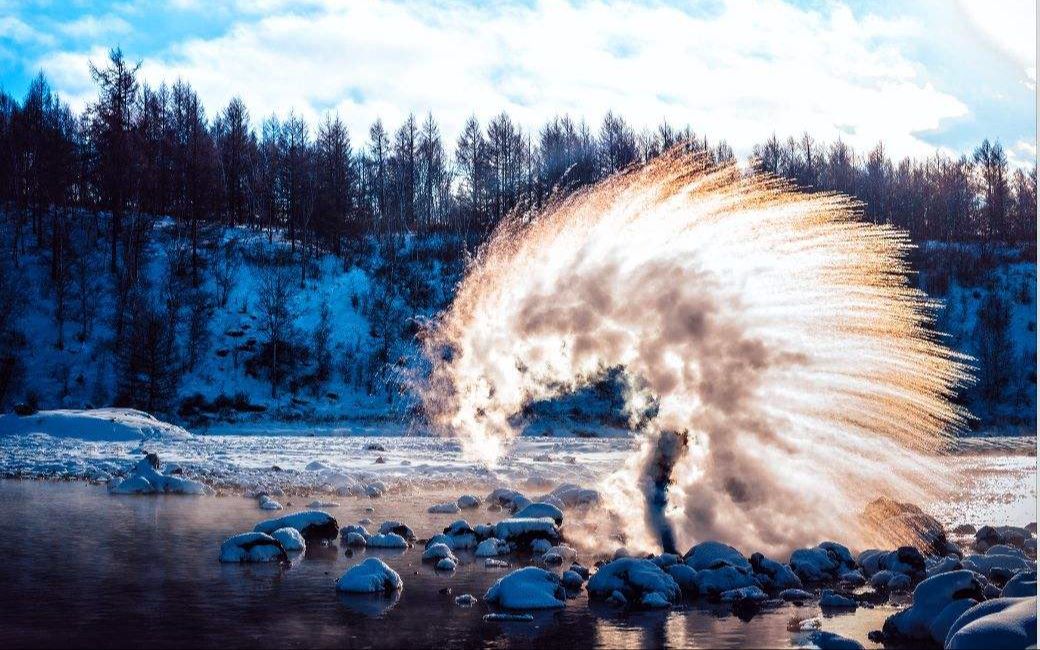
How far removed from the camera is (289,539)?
14984 millimetres

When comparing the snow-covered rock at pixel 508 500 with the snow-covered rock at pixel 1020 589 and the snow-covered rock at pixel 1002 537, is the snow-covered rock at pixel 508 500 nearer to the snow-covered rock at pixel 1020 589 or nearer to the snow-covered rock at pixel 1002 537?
the snow-covered rock at pixel 1002 537

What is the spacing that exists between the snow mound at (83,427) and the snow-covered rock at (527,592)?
28115mm

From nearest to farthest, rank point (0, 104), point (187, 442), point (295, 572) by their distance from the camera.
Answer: point (295, 572) → point (187, 442) → point (0, 104)

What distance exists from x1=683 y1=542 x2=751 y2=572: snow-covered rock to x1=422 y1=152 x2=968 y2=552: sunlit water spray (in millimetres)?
1612

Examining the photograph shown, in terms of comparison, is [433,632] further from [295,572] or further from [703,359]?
[703,359]

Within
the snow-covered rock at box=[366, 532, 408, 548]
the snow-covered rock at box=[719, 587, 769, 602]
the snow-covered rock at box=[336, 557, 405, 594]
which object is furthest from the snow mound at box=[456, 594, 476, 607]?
the snow-covered rock at box=[366, 532, 408, 548]

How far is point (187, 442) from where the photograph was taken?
3572cm

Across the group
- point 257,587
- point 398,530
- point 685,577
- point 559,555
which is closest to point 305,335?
point 398,530

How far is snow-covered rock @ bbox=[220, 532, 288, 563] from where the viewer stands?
14016mm

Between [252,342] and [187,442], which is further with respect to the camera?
[252,342]

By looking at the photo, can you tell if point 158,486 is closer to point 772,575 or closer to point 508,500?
point 508,500

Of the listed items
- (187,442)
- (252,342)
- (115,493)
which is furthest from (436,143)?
(115,493)

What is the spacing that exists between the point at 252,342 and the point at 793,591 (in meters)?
53.8

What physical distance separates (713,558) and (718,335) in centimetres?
420
